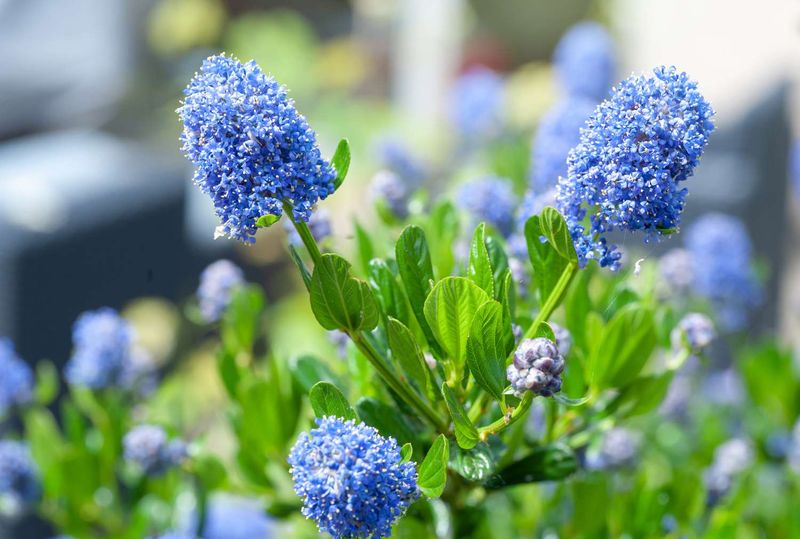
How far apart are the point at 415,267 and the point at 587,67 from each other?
4.23 ft

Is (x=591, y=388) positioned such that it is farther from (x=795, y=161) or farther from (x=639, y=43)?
(x=639, y=43)

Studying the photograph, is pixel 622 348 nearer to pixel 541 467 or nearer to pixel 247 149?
pixel 541 467

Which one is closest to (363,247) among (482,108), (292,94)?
(482,108)

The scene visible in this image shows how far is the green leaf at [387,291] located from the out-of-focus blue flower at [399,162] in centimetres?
105

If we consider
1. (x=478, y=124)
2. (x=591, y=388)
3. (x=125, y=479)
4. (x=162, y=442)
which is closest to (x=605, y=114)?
(x=591, y=388)

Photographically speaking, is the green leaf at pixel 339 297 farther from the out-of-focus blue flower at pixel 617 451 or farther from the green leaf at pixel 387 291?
the out-of-focus blue flower at pixel 617 451

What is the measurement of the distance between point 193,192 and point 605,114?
107 inches

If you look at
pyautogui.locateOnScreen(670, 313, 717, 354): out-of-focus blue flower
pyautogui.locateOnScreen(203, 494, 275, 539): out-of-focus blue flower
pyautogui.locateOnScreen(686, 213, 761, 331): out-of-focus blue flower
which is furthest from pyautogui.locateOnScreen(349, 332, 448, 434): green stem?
pyautogui.locateOnScreen(686, 213, 761, 331): out-of-focus blue flower

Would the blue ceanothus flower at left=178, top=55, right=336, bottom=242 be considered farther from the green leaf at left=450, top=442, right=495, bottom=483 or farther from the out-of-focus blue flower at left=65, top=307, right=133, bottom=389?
the out-of-focus blue flower at left=65, top=307, right=133, bottom=389

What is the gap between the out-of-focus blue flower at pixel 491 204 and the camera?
1.13 m

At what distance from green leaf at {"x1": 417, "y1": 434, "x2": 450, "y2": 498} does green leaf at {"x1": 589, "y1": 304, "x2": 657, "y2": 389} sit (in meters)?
0.25

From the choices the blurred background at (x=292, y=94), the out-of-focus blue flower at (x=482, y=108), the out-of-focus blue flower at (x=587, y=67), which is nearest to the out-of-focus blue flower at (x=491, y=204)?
the blurred background at (x=292, y=94)

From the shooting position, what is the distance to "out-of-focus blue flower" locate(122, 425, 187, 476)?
105 centimetres

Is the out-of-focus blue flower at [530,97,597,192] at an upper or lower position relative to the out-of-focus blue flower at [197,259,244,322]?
upper
